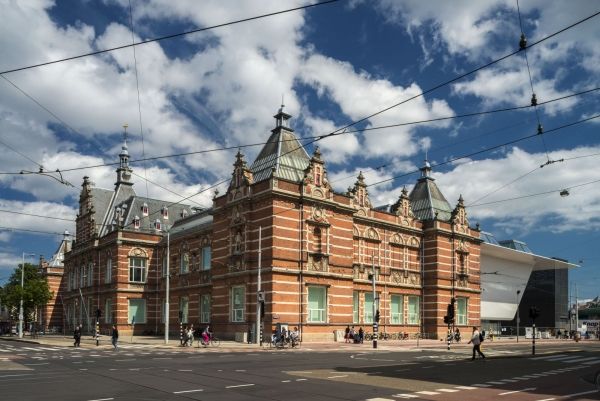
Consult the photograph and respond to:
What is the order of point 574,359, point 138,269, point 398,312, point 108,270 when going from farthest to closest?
point 108,270 < point 138,269 < point 398,312 < point 574,359

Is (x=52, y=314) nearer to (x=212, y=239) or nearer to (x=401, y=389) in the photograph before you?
(x=212, y=239)

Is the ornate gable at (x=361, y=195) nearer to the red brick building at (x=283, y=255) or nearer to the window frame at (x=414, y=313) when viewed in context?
the red brick building at (x=283, y=255)

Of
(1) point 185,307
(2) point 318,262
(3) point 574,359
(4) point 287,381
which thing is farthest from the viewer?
(1) point 185,307

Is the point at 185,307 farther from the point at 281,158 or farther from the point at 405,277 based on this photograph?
the point at 405,277

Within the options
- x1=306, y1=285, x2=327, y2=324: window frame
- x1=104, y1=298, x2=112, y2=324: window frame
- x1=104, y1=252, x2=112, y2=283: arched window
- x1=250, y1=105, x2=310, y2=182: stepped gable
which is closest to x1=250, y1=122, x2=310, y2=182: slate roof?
x1=250, y1=105, x2=310, y2=182: stepped gable

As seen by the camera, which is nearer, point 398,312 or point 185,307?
point 398,312

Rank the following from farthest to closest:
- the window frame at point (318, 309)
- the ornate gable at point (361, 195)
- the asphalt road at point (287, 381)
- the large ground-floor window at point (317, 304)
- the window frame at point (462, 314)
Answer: the window frame at point (462, 314) < the ornate gable at point (361, 195) < the large ground-floor window at point (317, 304) < the window frame at point (318, 309) < the asphalt road at point (287, 381)

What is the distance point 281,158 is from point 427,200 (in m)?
20.5

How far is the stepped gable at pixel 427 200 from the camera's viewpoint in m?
59.0

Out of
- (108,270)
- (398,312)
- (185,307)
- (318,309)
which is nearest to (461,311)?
(398,312)

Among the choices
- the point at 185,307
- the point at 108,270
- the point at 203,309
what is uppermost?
the point at 108,270

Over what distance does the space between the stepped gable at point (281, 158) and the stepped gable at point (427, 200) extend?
16367 millimetres

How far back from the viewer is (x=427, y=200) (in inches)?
2352

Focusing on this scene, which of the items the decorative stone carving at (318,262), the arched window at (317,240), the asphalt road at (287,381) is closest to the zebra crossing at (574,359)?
the asphalt road at (287,381)
